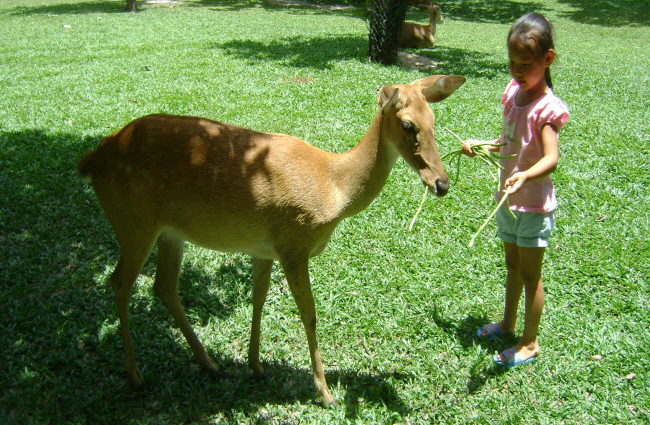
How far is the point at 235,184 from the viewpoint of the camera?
289 centimetres

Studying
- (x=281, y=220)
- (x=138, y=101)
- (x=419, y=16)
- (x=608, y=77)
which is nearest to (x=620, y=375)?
(x=281, y=220)

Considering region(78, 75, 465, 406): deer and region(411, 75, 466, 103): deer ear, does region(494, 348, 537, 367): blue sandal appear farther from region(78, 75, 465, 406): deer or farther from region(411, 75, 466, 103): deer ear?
region(411, 75, 466, 103): deer ear

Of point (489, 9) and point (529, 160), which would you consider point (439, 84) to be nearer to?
point (529, 160)

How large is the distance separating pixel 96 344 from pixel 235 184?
1.75m

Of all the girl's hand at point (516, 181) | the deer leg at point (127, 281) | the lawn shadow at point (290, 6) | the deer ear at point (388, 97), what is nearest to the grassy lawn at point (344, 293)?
the deer leg at point (127, 281)

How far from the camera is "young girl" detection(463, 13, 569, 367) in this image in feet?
9.45

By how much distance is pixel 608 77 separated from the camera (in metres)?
11.0

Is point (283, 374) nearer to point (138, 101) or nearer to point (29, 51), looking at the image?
point (138, 101)

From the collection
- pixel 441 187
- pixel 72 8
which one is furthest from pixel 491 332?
pixel 72 8

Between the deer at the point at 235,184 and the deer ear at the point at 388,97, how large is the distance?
8 centimetres

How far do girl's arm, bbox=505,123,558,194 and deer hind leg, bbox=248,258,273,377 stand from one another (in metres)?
1.62

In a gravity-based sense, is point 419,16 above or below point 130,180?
above

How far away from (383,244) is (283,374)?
6.09 feet

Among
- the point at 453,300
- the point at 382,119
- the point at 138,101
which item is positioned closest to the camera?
the point at 382,119
